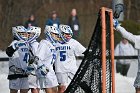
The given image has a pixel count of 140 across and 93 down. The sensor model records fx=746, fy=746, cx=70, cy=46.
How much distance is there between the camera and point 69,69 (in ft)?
43.6

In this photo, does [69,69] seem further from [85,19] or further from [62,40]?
[85,19]

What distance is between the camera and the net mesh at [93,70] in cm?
990

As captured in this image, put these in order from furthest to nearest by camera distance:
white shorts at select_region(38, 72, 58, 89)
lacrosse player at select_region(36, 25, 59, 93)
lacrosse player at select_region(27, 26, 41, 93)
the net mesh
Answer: lacrosse player at select_region(27, 26, 41, 93) < white shorts at select_region(38, 72, 58, 89) < lacrosse player at select_region(36, 25, 59, 93) < the net mesh

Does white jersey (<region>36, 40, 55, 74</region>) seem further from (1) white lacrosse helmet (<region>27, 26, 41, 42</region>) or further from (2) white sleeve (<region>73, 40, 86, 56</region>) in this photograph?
(2) white sleeve (<region>73, 40, 86, 56</region>)

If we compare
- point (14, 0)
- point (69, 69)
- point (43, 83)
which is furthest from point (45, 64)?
point (14, 0)

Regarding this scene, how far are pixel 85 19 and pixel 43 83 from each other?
16256 mm

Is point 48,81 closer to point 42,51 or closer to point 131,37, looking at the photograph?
point 42,51

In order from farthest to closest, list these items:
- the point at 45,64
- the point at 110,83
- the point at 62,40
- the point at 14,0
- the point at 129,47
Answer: the point at 14,0 < the point at 129,47 < the point at 62,40 < the point at 45,64 < the point at 110,83

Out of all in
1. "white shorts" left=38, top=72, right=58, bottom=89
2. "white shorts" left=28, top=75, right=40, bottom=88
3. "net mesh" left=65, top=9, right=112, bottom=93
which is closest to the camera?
"net mesh" left=65, top=9, right=112, bottom=93

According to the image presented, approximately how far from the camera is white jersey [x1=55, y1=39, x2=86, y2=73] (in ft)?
43.1

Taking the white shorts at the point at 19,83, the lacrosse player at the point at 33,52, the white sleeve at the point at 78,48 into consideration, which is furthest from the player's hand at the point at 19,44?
the white sleeve at the point at 78,48

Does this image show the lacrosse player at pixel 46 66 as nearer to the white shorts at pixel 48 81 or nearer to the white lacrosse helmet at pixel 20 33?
the white shorts at pixel 48 81

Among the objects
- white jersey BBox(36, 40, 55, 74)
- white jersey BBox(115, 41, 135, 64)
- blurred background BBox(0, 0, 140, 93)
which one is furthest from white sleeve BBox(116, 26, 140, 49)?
blurred background BBox(0, 0, 140, 93)

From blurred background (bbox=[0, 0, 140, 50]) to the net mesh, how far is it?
45.5 ft
